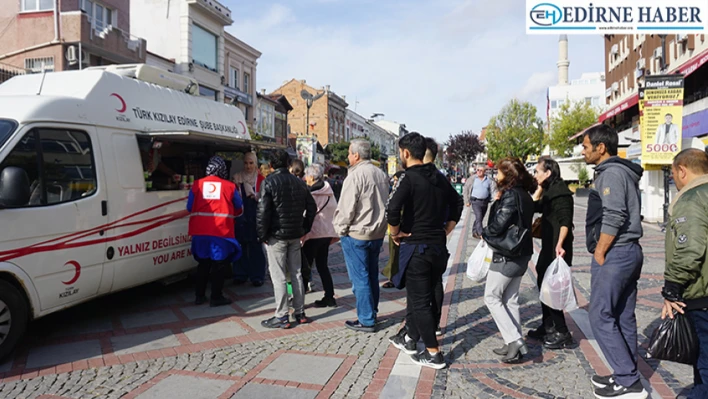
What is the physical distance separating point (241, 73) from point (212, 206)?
31779 mm

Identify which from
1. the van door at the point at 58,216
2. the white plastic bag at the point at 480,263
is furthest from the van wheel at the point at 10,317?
the white plastic bag at the point at 480,263

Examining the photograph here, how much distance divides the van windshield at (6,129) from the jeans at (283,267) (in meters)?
2.58

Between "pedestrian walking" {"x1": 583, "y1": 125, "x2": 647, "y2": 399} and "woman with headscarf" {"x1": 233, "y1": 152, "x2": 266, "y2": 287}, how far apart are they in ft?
15.8

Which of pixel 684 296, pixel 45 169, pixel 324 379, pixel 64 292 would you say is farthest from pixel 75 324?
pixel 684 296

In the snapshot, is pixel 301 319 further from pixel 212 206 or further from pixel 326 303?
pixel 212 206

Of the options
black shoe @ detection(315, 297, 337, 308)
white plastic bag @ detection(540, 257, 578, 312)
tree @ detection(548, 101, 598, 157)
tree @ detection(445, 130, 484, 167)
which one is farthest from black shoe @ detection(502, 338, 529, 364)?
tree @ detection(445, 130, 484, 167)

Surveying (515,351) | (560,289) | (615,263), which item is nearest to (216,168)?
(515,351)

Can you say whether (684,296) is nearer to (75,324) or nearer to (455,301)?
(455,301)

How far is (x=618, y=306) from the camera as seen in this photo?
12.4 feet

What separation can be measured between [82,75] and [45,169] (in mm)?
1402

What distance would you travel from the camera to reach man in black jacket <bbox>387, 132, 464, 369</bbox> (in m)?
4.31

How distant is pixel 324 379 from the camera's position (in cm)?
412

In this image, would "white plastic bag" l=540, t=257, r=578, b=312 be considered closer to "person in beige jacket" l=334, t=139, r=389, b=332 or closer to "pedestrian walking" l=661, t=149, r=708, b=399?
"pedestrian walking" l=661, t=149, r=708, b=399

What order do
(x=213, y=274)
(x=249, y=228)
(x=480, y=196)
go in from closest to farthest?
1. (x=213, y=274)
2. (x=249, y=228)
3. (x=480, y=196)
